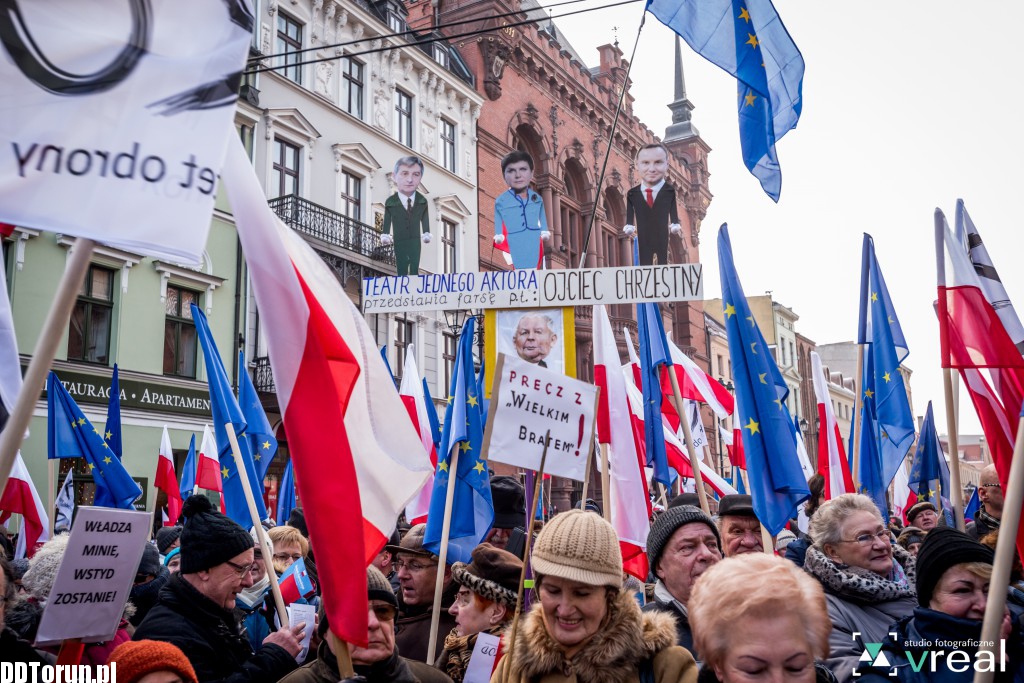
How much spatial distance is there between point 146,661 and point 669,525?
226 cm

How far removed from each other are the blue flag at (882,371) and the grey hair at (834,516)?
12.7ft

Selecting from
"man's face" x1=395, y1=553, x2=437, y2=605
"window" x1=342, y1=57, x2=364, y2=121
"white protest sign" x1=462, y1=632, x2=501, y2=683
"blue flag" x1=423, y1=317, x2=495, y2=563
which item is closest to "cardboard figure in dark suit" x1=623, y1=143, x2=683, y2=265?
"blue flag" x1=423, y1=317, x2=495, y2=563

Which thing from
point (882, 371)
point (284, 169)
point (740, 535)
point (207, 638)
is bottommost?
point (207, 638)

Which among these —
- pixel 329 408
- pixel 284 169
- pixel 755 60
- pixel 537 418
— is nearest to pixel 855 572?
pixel 537 418

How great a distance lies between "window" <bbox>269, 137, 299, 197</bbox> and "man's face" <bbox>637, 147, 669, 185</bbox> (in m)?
12.7

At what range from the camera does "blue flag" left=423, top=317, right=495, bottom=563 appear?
6.21 meters

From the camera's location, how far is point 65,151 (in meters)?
2.13

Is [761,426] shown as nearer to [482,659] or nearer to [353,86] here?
[482,659]

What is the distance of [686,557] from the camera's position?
12.1 ft

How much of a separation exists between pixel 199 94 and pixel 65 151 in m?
0.39

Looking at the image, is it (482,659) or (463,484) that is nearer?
(482,659)

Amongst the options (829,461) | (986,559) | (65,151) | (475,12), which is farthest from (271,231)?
(475,12)

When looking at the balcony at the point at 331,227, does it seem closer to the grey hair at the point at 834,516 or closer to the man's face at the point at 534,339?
the man's face at the point at 534,339

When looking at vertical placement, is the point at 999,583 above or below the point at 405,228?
below
